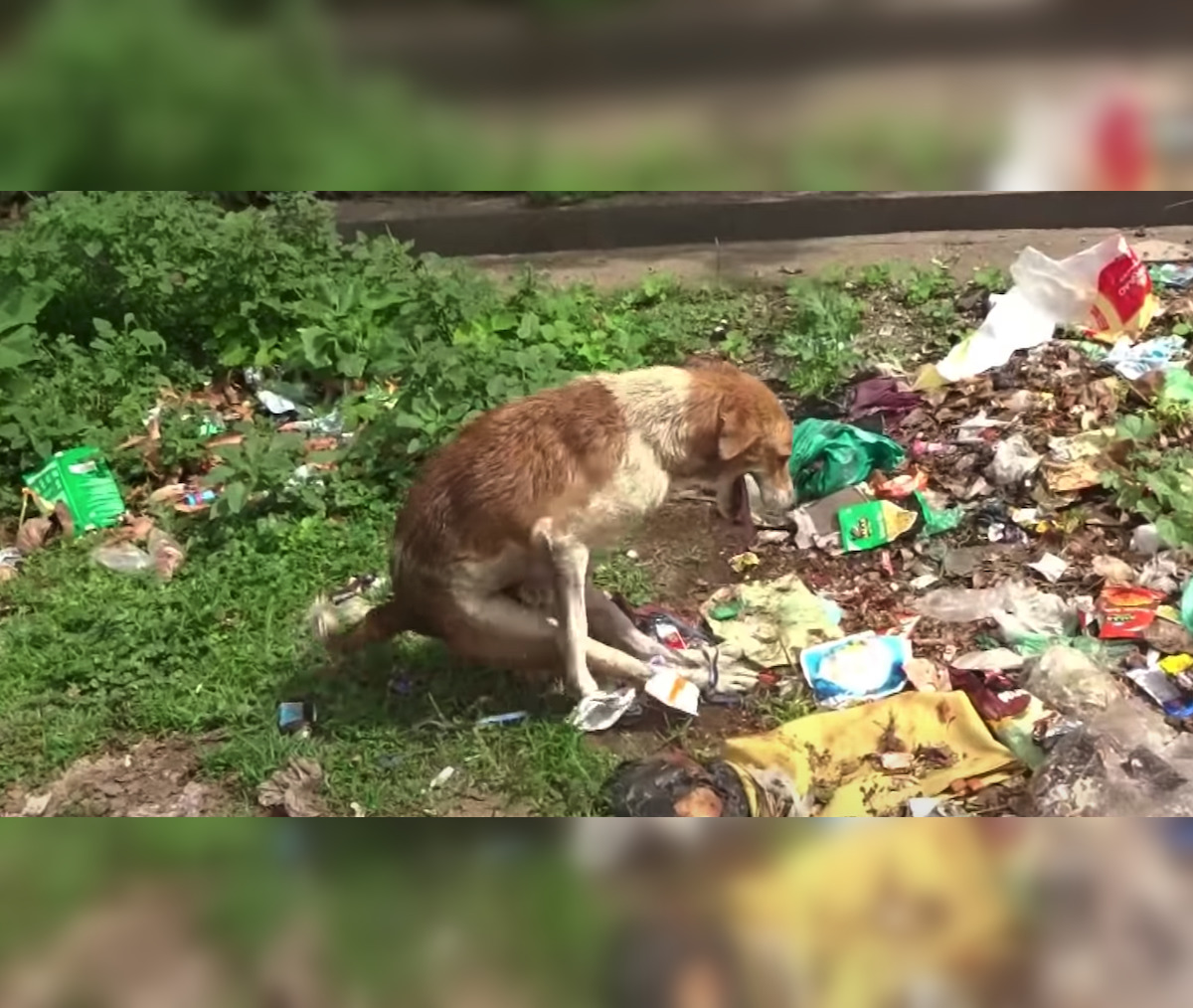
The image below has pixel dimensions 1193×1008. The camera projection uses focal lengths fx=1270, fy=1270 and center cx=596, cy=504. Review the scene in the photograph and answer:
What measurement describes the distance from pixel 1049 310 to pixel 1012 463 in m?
1.12

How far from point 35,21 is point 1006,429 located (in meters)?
4.16

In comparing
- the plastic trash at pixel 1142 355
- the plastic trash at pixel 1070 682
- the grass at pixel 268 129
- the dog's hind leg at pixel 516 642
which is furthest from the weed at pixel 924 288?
the grass at pixel 268 129

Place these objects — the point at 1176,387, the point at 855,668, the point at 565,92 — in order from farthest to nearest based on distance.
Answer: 1. the point at 1176,387
2. the point at 855,668
3. the point at 565,92

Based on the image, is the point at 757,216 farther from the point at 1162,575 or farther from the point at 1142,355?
the point at 1142,355

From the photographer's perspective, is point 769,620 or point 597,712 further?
point 769,620

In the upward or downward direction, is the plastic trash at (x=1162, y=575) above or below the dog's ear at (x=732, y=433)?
below

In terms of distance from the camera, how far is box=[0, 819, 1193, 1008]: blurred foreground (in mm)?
1430

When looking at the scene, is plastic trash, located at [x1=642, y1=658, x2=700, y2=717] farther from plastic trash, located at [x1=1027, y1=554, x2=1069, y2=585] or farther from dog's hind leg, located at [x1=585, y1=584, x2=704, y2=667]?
plastic trash, located at [x1=1027, y1=554, x2=1069, y2=585]

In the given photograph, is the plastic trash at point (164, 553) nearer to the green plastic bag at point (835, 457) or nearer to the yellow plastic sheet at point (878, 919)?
the green plastic bag at point (835, 457)

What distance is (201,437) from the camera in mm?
5023

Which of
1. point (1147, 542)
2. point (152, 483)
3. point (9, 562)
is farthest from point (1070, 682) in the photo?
point (9, 562)

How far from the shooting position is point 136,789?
11.4 feet

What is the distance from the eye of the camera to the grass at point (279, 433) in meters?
3.56

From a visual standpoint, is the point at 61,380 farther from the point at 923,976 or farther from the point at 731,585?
the point at 923,976
